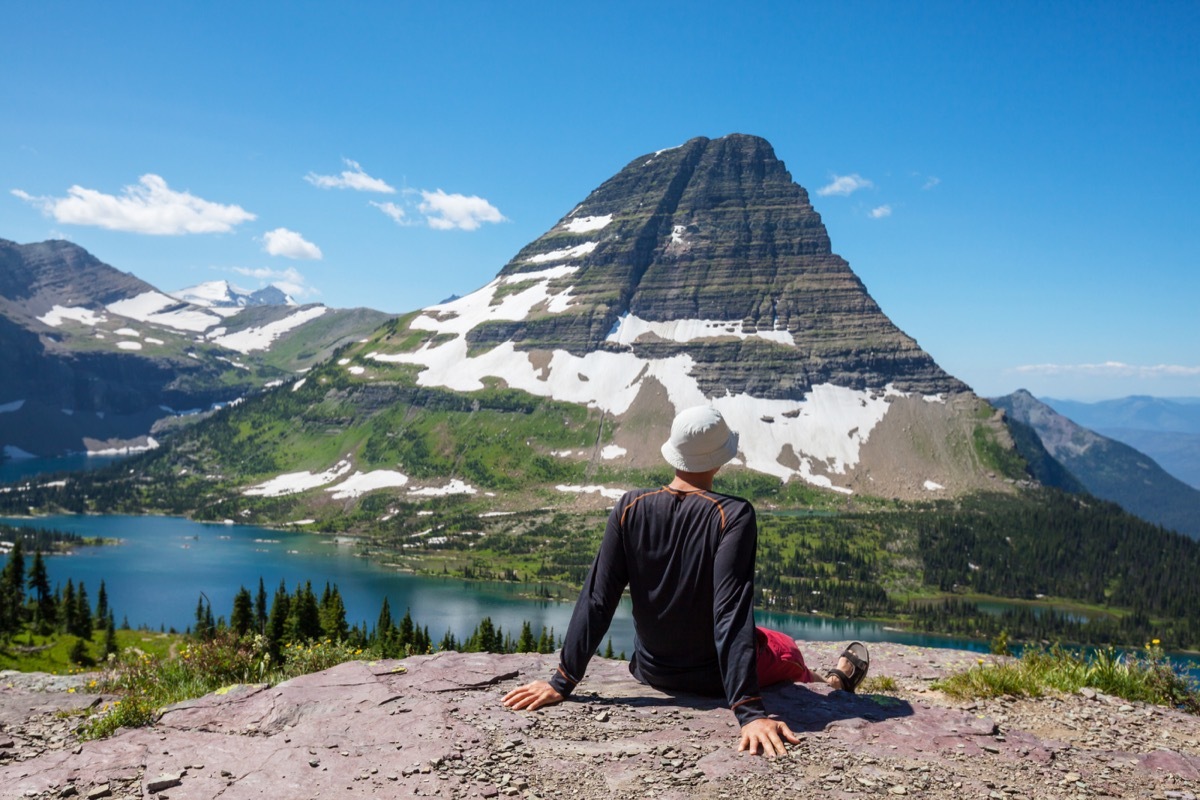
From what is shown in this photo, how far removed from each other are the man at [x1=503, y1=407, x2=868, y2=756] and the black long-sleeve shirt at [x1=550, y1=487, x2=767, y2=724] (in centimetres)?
1

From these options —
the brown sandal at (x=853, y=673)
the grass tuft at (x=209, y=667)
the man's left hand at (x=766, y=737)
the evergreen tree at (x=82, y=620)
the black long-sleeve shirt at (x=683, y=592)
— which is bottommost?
the evergreen tree at (x=82, y=620)

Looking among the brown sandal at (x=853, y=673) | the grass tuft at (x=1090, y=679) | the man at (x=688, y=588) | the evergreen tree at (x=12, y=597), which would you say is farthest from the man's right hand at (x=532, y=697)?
the evergreen tree at (x=12, y=597)

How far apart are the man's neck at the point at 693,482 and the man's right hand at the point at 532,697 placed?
8.63 feet

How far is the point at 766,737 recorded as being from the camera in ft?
22.4

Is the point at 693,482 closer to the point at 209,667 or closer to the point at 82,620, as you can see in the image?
the point at 209,667

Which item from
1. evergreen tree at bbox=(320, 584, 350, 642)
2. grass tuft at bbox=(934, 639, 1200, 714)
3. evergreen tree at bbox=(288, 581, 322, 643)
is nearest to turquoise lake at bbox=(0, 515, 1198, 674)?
evergreen tree at bbox=(320, 584, 350, 642)

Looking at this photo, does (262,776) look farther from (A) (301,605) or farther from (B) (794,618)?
(B) (794,618)

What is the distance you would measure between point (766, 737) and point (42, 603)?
102782 millimetres

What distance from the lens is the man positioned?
23.6 ft

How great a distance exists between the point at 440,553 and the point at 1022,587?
148 meters

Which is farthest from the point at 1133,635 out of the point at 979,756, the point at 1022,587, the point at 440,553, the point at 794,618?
the point at 979,756

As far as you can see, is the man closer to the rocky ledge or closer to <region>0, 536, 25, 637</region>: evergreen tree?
the rocky ledge

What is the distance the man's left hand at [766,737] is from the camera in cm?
673

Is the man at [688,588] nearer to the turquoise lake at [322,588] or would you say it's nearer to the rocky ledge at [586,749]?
the rocky ledge at [586,749]
